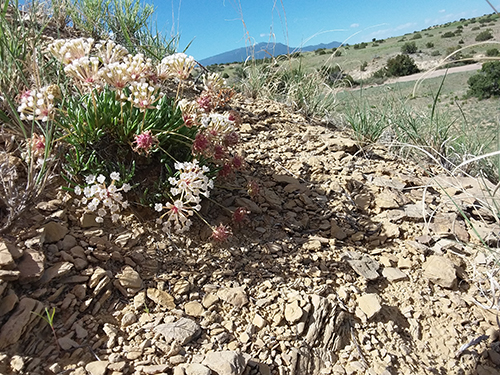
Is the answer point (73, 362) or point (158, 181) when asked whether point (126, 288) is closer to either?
point (73, 362)

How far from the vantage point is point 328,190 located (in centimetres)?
327

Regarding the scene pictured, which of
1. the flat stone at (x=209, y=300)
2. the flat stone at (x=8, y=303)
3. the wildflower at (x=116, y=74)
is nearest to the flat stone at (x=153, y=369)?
the flat stone at (x=209, y=300)

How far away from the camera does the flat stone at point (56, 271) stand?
6.35ft

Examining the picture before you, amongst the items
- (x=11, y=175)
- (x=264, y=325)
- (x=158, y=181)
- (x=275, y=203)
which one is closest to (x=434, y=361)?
(x=264, y=325)

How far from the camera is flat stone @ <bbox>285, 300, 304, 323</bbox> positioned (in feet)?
6.73

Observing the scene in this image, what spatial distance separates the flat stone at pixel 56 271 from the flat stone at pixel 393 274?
1.92 m

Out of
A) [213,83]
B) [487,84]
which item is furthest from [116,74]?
[487,84]

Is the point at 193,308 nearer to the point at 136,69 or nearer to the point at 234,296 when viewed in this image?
the point at 234,296

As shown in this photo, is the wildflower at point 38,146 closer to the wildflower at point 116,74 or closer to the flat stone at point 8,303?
the wildflower at point 116,74

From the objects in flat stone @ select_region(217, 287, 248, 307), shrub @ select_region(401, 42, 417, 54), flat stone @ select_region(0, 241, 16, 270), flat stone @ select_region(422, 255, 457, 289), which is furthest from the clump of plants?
shrub @ select_region(401, 42, 417, 54)

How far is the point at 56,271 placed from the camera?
77.9 inches

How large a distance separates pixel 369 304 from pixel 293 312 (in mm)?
500

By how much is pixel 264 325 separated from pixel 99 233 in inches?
42.9

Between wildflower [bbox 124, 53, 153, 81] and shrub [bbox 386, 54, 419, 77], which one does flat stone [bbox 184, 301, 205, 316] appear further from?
shrub [bbox 386, 54, 419, 77]
